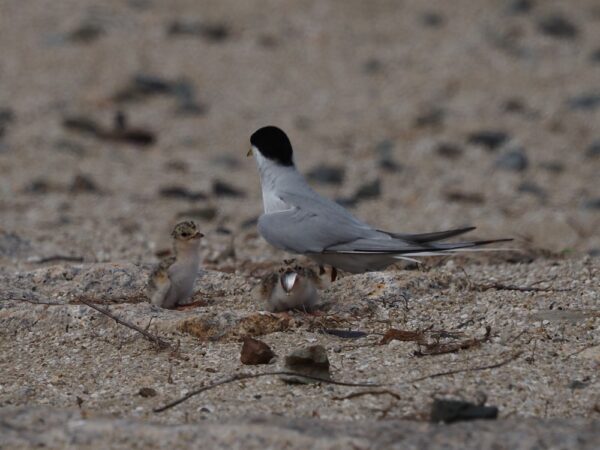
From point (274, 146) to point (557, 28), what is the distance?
9566mm

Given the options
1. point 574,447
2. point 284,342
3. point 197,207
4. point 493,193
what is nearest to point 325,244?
point 284,342

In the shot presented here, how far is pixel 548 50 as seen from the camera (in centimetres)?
1418

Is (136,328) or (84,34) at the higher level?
(84,34)

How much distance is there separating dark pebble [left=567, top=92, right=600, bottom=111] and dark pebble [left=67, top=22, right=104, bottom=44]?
17.7 feet

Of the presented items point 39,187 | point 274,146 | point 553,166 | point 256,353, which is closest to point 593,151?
point 553,166

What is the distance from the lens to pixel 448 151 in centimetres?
1091

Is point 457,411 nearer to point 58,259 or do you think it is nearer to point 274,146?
point 274,146

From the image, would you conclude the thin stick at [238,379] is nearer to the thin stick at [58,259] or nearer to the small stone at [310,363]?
the small stone at [310,363]

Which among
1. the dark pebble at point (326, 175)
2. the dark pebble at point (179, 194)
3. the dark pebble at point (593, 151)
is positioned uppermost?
the dark pebble at point (593, 151)

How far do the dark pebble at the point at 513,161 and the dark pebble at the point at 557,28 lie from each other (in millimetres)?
4540

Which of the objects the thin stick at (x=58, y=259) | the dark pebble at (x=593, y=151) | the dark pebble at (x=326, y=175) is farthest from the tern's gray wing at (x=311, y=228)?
the dark pebble at (x=593, y=151)

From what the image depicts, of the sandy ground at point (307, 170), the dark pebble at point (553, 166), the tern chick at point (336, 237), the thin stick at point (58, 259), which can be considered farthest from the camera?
the dark pebble at point (553, 166)

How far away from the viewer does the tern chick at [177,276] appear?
15.8ft

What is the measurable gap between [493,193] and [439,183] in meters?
0.52
